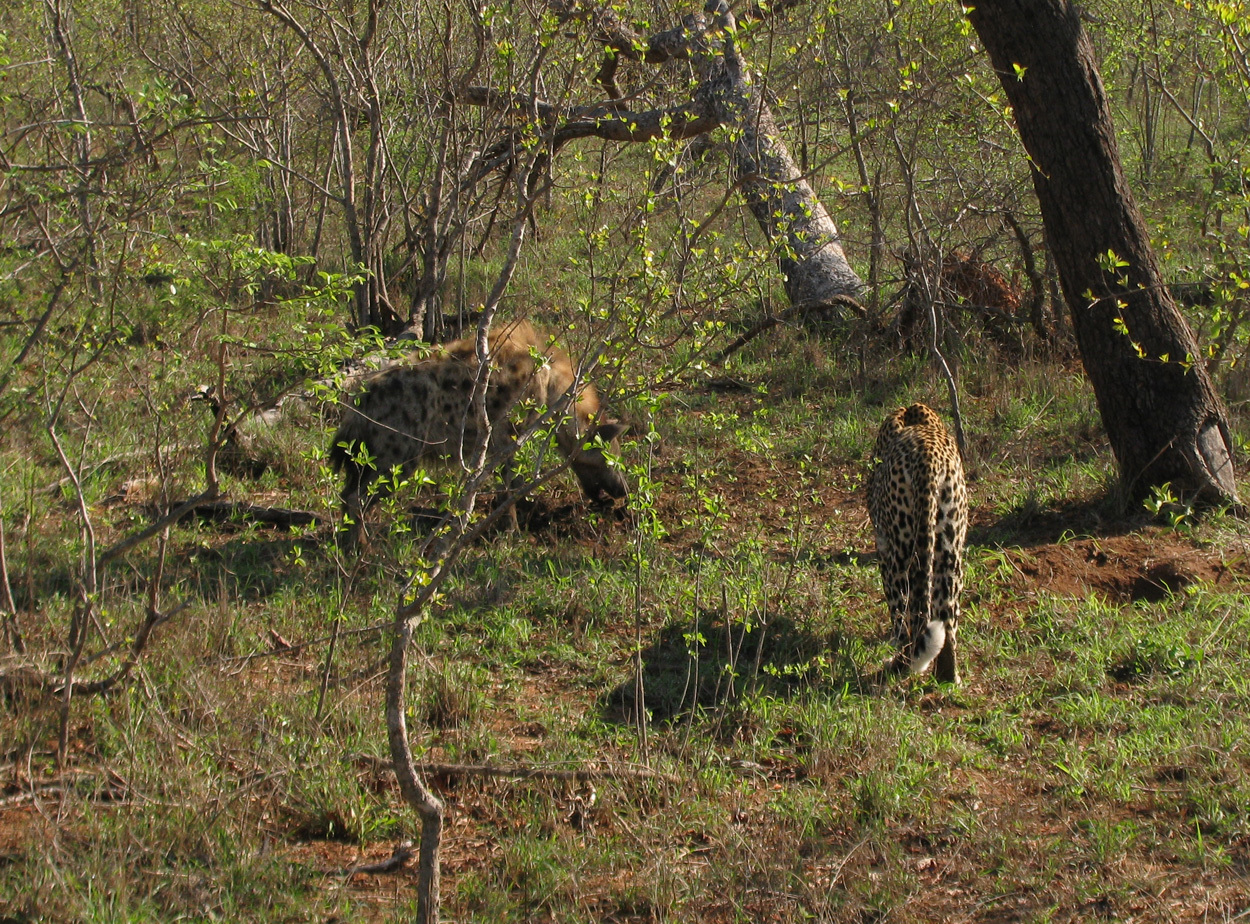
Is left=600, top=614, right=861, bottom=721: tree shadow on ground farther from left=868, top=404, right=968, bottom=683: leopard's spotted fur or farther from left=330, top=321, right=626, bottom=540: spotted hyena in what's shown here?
left=330, top=321, right=626, bottom=540: spotted hyena

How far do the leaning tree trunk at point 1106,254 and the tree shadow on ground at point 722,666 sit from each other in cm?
269

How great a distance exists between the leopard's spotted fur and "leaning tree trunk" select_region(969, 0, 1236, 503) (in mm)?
1990

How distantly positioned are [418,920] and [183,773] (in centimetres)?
125

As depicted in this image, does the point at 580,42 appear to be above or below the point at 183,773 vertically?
above

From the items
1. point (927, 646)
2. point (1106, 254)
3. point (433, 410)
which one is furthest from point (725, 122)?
point (927, 646)

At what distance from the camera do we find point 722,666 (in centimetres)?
572

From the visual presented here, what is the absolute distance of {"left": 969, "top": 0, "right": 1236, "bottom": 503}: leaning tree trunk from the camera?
718 centimetres

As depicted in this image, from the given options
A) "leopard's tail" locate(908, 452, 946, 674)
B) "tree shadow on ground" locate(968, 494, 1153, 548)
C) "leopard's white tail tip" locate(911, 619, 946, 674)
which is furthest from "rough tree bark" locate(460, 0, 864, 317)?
"leopard's white tail tip" locate(911, 619, 946, 674)

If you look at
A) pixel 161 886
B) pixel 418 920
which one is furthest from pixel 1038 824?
pixel 161 886

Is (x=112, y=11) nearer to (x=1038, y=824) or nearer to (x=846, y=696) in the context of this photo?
(x=846, y=696)

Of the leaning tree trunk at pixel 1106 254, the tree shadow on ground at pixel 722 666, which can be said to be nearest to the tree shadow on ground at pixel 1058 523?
the leaning tree trunk at pixel 1106 254

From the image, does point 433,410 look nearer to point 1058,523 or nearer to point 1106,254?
point 1058,523

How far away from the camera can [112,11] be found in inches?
480

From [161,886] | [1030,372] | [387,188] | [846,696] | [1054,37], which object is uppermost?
[1054,37]
